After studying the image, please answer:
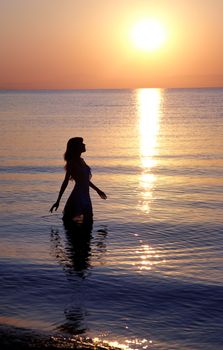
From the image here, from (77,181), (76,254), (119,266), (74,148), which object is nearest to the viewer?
(119,266)

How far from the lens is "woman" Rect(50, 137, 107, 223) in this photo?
12523 millimetres

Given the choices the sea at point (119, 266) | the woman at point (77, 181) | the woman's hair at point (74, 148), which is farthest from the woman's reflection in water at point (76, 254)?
the woman's hair at point (74, 148)

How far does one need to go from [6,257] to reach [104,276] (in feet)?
7.04

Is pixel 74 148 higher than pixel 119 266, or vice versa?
pixel 74 148

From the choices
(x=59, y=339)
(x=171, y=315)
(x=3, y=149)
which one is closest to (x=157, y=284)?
(x=171, y=315)

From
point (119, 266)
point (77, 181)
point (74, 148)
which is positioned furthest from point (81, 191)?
point (119, 266)

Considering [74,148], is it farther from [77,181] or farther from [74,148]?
[77,181]

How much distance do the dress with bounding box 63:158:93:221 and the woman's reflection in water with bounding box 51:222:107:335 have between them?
1.29 feet

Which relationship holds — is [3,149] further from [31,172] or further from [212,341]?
[212,341]

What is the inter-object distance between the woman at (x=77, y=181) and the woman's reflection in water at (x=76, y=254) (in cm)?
37

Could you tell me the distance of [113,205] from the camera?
1595cm

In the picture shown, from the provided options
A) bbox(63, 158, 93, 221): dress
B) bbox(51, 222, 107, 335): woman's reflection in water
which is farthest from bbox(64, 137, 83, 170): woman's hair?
bbox(51, 222, 107, 335): woman's reflection in water

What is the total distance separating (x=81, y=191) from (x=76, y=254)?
84.8 inches

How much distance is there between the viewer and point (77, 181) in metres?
12.9
